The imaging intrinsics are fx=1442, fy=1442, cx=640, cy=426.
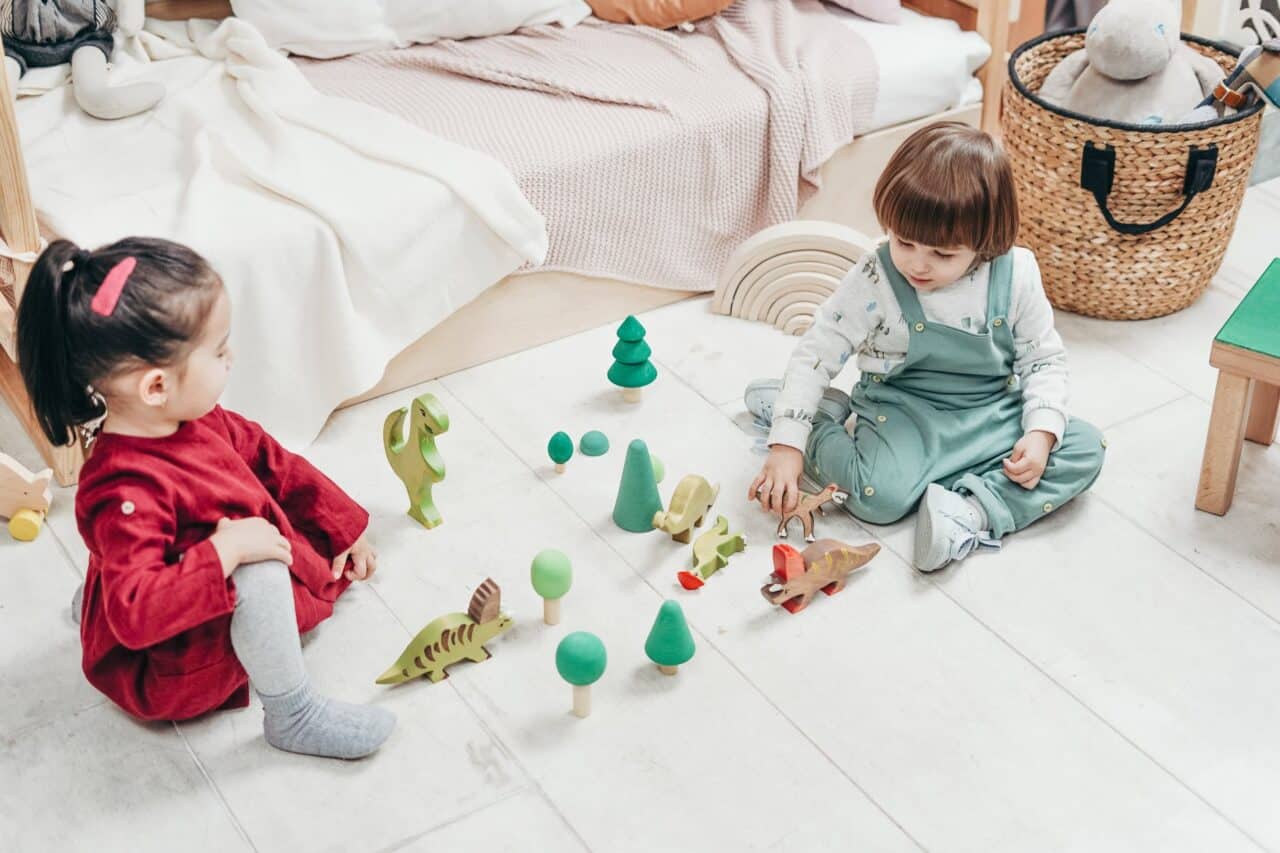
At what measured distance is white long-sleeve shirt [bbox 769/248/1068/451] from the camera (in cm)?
175

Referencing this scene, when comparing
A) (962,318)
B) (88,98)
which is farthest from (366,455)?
(962,318)

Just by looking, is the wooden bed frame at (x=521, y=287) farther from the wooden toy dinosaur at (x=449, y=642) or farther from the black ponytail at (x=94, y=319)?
the wooden toy dinosaur at (x=449, y=642)

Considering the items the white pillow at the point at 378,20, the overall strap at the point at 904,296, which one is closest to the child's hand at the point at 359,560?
the overall strap at the point at 904,296

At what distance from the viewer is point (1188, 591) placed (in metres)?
1.67

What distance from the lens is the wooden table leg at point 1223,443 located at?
5.68 ft

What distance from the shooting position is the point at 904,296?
1753mm

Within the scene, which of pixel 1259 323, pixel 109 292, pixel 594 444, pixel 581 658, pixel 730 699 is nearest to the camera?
pixel 109 292

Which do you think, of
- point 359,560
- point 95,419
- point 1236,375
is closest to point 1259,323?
point 1236,375

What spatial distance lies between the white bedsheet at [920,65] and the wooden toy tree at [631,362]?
658 mm

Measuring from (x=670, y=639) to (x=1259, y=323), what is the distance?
0.82m

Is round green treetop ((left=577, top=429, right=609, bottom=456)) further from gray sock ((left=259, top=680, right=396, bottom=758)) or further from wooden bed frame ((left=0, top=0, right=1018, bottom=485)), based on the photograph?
gray sock ((left=259, top=680, right=396, bottom=758))

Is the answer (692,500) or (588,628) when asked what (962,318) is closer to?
(692,500)

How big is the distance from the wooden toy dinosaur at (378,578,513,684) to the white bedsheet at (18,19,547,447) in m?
0.50

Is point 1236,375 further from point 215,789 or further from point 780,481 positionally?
point 215,789
